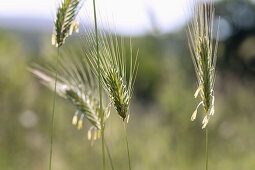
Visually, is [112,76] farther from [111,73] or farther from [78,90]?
[78,90]

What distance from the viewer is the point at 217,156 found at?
4465mm

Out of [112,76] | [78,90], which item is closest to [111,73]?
[112,76]

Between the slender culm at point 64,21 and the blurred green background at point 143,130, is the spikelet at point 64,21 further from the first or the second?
the blurred green background at point 143,130

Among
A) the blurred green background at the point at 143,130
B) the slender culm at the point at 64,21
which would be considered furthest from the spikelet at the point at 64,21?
the blurred green background at the point at 143,130

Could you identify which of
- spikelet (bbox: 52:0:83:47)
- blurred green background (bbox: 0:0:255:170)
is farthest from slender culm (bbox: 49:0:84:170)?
blurred green background (bbox: 0:0:255:170)

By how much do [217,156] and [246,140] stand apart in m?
0.46

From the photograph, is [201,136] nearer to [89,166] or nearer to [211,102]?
[89,166]

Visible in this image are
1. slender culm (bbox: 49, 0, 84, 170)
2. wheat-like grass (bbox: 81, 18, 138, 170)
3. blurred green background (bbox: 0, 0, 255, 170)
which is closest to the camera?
wheat-like grass (bbox: 81, 18, 138, 170)

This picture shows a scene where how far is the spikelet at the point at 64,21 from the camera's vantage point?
4.23 feet

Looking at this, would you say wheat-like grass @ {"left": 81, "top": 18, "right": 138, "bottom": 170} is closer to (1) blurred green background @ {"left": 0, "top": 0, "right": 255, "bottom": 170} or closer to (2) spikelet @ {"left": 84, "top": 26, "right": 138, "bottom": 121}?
(2) spikelet @ {"left": 84, "top": 26, "right": 138, "bottom": 121}

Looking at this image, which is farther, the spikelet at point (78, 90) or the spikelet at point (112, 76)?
the spikelet at point (78, 90)

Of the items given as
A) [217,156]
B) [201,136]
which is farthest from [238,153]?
[201,136]

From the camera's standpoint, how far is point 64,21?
4.30 ft

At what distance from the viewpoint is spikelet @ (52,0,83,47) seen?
1290 mm
